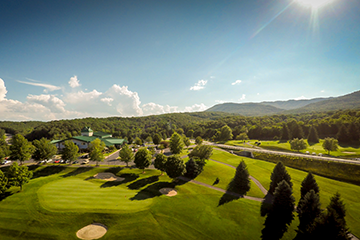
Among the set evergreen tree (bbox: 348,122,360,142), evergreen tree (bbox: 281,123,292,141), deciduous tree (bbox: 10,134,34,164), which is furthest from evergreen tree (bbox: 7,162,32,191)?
evergreen tree (bbox: 348,122,360,142)

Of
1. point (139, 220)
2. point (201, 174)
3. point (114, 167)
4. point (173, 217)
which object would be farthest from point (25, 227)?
point (201, 174)

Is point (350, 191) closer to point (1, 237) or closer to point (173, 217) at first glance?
point (173, 217)

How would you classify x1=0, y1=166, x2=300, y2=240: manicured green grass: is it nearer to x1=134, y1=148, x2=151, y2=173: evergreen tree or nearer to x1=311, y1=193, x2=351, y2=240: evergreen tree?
x1=311, y1=193, x2=351, y2=240: evergreen tree

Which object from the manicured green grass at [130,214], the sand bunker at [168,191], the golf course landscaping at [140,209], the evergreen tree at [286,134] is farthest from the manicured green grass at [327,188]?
the evergreen tree at [286,134]

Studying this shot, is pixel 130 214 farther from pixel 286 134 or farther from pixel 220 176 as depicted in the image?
pixel 286 134

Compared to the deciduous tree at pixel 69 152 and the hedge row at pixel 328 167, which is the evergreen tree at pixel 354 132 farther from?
the deciduous tree at pixel 69 152

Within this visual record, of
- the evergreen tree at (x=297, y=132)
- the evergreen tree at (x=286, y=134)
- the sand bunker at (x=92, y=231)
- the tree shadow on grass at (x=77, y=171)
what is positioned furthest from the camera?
the evergreen tree at (x=286, y=134)

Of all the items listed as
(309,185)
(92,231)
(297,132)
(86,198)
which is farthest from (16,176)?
(297,132)
